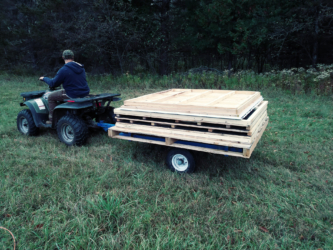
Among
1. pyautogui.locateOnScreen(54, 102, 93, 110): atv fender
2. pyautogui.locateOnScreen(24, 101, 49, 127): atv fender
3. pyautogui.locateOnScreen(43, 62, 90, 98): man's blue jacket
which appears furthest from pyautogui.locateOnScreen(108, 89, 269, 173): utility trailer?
pyautogui.locateOnScreen(24, 101, 49, 127): atv fender

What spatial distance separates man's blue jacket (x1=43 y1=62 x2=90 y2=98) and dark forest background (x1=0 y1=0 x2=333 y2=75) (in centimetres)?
855

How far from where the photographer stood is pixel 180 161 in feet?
12.5

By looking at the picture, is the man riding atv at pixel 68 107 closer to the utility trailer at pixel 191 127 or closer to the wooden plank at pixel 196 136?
the utility trailer at pixel 191 127

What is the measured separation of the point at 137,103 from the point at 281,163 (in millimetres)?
2609

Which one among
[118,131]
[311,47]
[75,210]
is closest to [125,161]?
[118,131]

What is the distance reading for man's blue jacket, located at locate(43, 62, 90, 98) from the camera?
15.2ft

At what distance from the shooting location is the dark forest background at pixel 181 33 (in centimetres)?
1209

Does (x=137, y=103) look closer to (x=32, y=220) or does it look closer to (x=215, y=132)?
(x=215, y=132)

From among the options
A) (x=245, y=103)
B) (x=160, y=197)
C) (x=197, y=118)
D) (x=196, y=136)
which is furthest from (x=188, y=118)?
(x=160, y=197)

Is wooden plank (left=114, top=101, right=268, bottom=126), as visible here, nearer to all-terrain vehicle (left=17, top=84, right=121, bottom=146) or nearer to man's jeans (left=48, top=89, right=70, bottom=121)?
all-terrain vehicle (left=17, top=84, right=121, bottom=146)

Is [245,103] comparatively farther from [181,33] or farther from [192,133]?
[181,33]

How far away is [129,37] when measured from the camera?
13273 millimetres

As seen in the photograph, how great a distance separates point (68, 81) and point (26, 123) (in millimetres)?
1800

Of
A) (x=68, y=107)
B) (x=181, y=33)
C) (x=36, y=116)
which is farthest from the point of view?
(x=181, y=33)
